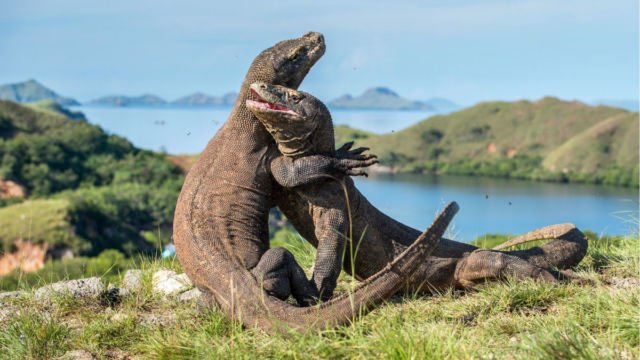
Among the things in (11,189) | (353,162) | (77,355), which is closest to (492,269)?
(353,162)

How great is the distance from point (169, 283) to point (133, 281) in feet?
2.05

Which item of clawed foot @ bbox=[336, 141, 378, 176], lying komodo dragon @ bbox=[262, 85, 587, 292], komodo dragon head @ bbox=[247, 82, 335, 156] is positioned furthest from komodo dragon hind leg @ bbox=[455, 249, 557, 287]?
komodo dragon head @ bbox=[247, 82, 335, 156]

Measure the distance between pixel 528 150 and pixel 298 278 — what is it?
143 m

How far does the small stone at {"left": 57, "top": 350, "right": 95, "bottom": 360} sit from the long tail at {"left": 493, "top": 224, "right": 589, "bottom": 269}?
463 cm

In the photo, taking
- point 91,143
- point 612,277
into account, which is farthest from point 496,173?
point 612,277

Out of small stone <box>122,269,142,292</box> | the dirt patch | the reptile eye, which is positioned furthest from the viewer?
the dirt patch

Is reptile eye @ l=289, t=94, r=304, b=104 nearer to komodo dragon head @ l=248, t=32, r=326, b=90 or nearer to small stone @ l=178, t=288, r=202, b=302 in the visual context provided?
komodo dragon head @ l=248, t=32, r=326, b=90

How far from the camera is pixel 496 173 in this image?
13162 centimetres

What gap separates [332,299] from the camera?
700 centimetres

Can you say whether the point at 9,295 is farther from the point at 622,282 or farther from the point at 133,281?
the point at 622,282

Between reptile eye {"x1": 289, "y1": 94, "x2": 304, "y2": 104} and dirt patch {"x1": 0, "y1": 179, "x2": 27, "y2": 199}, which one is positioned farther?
dirt patch {"x1": 0, "y1": 179, "x2": 27, "y2": 199}

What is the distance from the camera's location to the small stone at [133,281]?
9.84m

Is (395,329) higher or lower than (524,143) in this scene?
higher

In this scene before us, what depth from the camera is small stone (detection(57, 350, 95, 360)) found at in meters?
7.14
